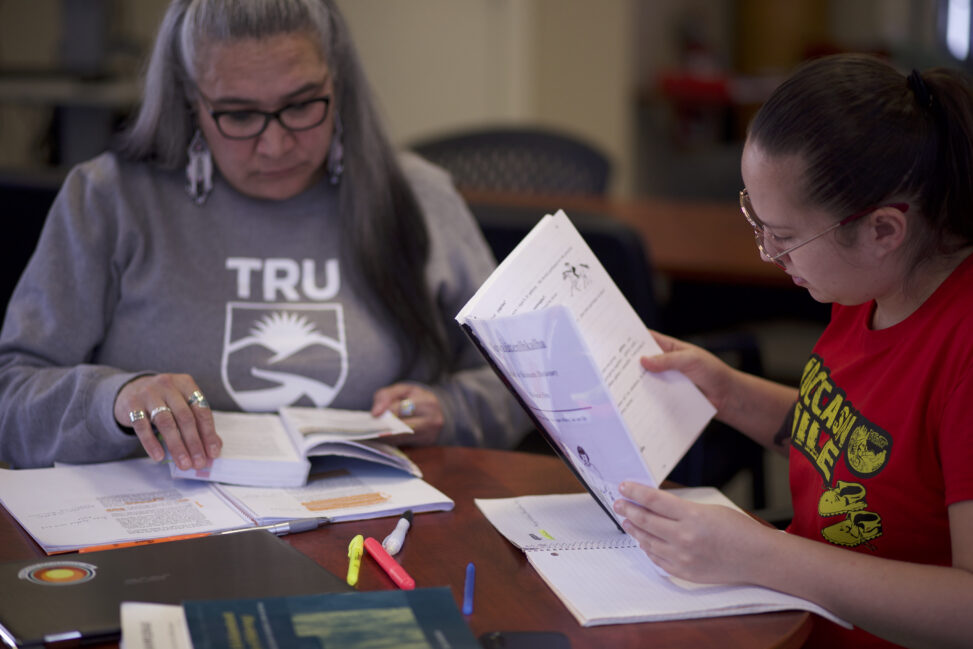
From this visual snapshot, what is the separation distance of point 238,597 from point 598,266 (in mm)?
537

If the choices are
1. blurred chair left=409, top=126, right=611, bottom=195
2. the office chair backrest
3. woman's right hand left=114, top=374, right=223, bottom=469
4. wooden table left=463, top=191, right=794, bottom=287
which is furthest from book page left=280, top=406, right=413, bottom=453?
blurred chair left=409, top=126, right=611, bottom=195

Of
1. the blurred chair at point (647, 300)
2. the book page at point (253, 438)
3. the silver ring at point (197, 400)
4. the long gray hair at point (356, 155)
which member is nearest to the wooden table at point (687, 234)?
the blurred chair at point (647, 300)

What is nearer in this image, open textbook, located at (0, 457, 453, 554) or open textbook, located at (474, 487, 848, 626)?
open textbook, located at (474, 487, 848, 626)

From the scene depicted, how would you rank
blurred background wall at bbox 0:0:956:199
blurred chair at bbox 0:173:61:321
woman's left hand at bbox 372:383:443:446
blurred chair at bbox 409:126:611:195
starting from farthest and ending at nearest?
blurred background wall at bbox 0:0:956:199
blurred chair at bbox 409:126:611:195
blurred chair at bbox 0:173:61:321
woman's left hand at bbox 372:383:443:446

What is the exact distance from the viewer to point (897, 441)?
1.12 metres

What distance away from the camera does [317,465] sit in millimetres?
1433

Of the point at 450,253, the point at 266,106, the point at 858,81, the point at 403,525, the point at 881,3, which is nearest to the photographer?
the point at 858,81

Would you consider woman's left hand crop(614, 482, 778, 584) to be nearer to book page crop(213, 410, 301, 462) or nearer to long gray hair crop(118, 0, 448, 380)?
book page crop(213, 410, 301, 462)

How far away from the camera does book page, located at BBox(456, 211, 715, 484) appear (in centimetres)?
113

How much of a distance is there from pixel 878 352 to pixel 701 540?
321 millimetres

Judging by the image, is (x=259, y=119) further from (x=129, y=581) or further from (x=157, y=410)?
(x=129, y=581)

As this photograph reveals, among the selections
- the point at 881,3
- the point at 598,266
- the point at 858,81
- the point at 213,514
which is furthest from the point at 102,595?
the point at 881,3

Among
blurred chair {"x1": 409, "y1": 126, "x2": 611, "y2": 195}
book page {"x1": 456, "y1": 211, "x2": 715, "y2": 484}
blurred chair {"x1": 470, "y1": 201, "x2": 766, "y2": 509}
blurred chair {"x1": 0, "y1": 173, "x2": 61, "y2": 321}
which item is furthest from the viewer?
blurred chair {"x1": 409, "y1": 126, "x2": 611, "y2": 195}

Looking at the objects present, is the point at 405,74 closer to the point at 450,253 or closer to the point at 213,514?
the point at 450,253
